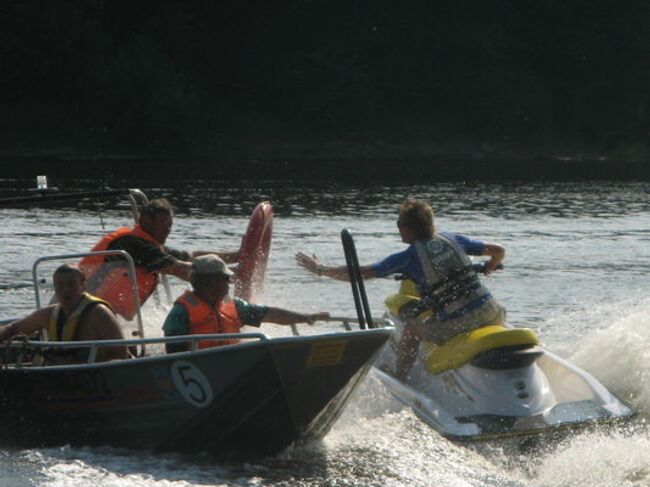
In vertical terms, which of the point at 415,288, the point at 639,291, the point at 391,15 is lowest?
the point at 639,291

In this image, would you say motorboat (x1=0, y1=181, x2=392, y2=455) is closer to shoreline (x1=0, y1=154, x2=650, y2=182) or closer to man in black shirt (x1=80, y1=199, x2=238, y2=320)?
man in black shirt (x1=80, y1=199, x2=238, y2=320)

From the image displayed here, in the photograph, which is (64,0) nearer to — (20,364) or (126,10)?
(126,10)

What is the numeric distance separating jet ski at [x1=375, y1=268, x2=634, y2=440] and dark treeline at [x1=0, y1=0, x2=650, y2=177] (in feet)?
133

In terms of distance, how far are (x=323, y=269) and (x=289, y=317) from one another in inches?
23.4

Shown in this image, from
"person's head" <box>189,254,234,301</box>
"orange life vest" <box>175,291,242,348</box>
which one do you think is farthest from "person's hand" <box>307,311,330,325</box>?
"person's head" <box>189,254,234,301</box>

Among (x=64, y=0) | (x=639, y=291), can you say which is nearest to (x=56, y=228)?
(x=639, y=291)

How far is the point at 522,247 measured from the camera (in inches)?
1031

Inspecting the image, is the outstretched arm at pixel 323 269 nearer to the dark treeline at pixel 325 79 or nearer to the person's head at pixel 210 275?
the person's head at pixel 210 275

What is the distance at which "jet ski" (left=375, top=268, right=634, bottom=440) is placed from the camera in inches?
428

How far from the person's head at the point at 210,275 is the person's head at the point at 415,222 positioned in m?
1.85

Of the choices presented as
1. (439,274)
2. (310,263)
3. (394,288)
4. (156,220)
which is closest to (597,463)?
(439,274)

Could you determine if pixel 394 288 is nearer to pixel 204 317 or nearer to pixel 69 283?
pixel 204 317

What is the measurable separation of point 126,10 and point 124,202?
32684mm

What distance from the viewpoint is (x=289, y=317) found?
35.2 feet
